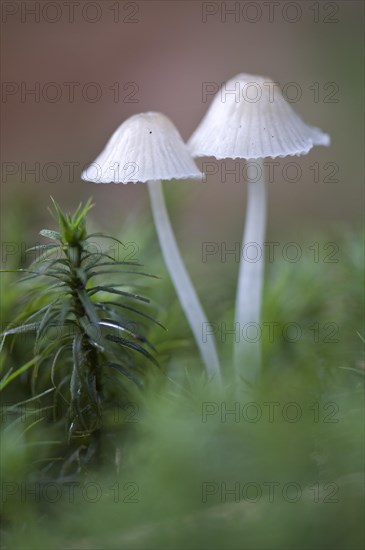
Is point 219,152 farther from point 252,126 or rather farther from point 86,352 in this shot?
point 86,352

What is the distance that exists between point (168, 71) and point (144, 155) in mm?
1870

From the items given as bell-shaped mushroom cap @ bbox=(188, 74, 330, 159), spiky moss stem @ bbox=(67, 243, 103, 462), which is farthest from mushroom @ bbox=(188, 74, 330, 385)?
spiky moss stem @ bbox=(67, 243, 103, 462)

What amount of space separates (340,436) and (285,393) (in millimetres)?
80

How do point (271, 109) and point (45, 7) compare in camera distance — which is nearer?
point (271, 109)

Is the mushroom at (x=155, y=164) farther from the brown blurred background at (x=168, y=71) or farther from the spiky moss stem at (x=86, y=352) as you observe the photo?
the brown blurred background at (x=168, y=71)

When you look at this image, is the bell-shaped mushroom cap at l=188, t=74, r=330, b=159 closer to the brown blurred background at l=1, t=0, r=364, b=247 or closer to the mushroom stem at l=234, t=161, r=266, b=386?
the mushroom stem at l=234, t=161, r=266, b=386

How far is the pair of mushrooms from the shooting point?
92 cm

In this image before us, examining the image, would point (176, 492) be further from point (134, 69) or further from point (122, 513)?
point (134, 69)

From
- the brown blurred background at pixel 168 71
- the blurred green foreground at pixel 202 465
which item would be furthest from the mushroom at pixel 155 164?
the brown blurred background at pixel 168 71

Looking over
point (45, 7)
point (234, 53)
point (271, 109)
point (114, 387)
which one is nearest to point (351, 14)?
point (234, 53)

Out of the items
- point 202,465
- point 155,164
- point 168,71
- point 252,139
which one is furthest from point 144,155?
point 168,71

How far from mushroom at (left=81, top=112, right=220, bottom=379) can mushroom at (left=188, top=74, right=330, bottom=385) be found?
0.05 meters

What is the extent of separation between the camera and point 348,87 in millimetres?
2236

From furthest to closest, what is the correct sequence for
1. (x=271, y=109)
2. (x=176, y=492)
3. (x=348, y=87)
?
(x=348, y=87) → (x=271, y=109) → (x=176, y=492)
